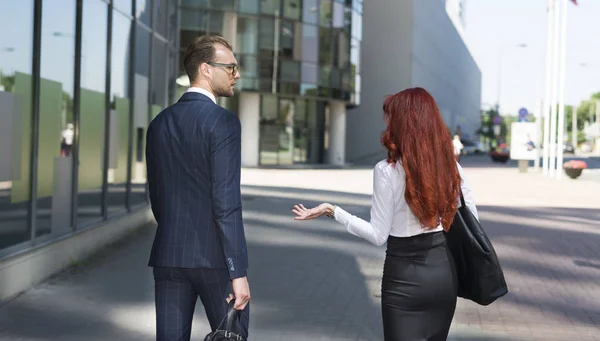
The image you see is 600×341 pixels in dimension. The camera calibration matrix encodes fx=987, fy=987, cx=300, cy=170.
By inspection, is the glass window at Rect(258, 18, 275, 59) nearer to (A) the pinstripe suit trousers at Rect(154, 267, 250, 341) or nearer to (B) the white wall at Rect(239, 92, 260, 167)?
(B) the white wall at Rect(239, 92, 260, 167)

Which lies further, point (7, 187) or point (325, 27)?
point (325, 27)

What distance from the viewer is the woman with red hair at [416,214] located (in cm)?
375

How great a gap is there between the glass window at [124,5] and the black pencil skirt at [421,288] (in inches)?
380

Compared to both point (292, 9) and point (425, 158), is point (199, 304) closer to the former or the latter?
point (425, 158)

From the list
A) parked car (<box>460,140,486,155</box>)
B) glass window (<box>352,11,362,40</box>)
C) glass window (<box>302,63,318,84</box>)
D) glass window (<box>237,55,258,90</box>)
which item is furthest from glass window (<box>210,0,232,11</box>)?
parked car (<box>460,140,486,155</box>)

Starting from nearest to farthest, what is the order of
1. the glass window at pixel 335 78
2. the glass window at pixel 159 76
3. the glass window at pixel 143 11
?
1. the glass window at pixel 143 11
2. the glass window at pixel 159 76
3. the glass window at pixel 335 78

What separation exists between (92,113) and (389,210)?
322 inches

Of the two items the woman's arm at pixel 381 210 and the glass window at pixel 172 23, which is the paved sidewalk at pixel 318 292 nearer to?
the woman's arm at pixel 381 210

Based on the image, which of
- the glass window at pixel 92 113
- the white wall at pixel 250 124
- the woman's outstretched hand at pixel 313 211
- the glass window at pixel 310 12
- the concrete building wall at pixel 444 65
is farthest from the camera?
the concrete building wall at pixel 444 65

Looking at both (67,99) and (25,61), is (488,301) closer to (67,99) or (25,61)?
(25,61)

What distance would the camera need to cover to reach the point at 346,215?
4.02m

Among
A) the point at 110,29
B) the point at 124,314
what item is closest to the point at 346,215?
the point at 124,314

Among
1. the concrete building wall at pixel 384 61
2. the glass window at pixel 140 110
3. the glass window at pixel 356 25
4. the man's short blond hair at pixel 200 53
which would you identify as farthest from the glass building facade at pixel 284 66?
the man's short blond hair at pixel 200 53

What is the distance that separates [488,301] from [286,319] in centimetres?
382
